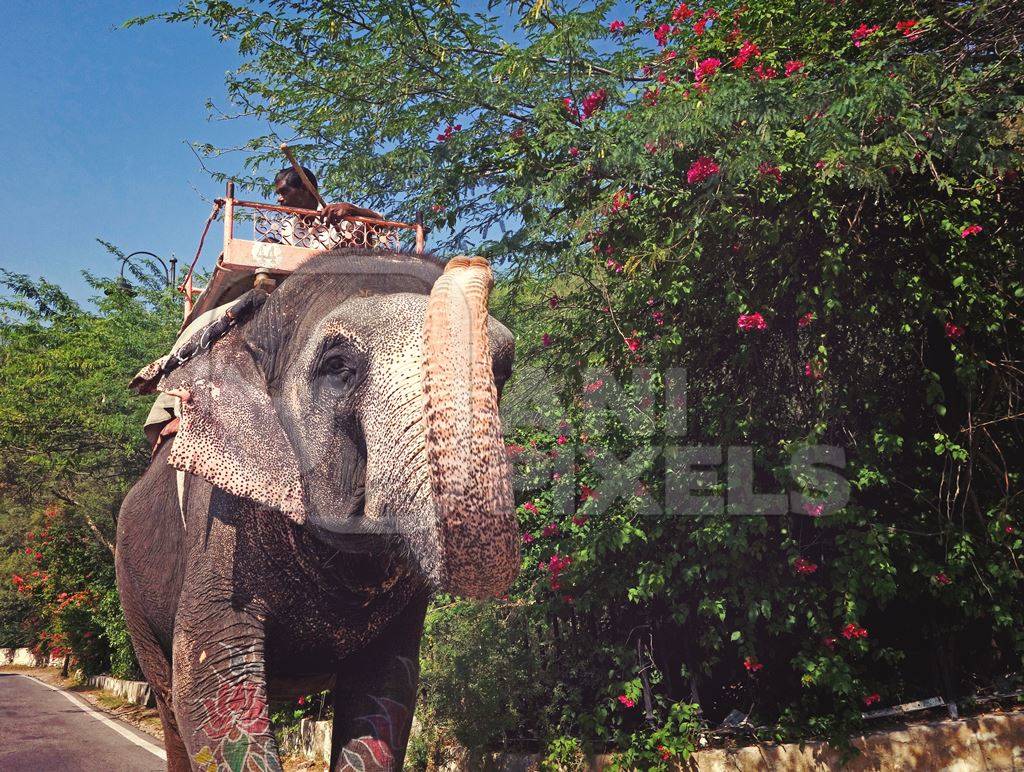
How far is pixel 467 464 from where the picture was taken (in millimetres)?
1776

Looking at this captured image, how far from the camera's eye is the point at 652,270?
16.6 feet

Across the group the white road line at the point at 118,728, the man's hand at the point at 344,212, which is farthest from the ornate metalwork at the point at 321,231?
the white road line at the point at 118,728

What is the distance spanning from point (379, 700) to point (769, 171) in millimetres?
3543

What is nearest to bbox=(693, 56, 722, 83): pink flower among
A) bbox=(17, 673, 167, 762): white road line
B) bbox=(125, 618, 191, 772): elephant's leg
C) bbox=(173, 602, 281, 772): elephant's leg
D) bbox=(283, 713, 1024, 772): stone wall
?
bbox=(283, 713, 1024, 772): stone wall

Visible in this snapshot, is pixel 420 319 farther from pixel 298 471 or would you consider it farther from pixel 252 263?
pixel 252 263

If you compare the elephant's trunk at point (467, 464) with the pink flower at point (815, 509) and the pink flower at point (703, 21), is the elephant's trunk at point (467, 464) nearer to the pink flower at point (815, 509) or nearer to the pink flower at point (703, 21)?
the pink flower at point (815, 509)

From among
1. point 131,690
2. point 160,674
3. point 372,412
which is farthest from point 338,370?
point 131,690

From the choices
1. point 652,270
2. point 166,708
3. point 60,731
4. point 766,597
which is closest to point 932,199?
point 652,270

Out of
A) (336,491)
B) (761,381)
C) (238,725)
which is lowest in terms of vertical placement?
(238,725)

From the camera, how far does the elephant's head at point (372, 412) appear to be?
181 cm

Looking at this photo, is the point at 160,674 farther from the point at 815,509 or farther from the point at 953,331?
the point at 953,331

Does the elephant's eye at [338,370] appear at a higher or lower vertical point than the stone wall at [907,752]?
higher

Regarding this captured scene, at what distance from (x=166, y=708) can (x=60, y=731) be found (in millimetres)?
6839

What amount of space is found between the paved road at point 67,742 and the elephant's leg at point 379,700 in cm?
504
